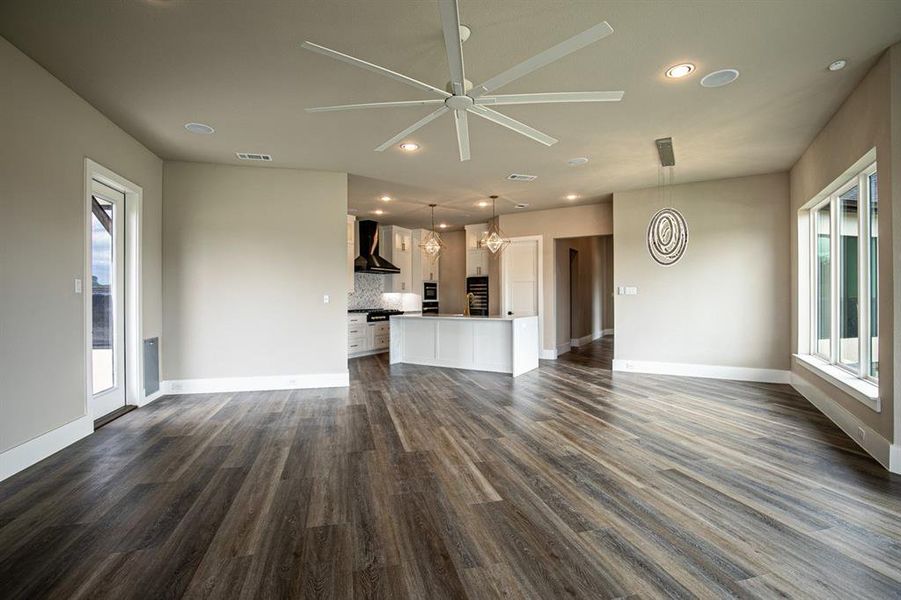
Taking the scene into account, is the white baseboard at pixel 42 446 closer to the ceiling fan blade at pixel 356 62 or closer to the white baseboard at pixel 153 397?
the white baseboard at pixel 153 397

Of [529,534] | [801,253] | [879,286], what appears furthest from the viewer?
[801,253]

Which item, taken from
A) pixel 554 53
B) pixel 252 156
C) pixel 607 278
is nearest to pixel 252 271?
pixel 252 156

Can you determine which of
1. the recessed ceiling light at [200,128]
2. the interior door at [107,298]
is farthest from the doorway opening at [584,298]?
the interior door at [107,298]

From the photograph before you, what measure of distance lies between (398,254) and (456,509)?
7569 mm

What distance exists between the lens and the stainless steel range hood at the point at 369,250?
28.2 feet

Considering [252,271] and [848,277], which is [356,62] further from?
[848,277]

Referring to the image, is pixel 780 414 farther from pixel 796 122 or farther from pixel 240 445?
pixel 240 445

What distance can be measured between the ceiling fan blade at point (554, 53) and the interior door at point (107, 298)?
3879mm

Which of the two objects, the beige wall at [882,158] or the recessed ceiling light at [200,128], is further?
the recessed ceiling light at [200,128]

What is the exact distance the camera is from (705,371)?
620 centimetres

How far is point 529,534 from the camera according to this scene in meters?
2.11

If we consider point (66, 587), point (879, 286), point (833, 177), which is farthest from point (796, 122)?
point (66, 587)

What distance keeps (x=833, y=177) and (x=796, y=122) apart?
62 centimetres

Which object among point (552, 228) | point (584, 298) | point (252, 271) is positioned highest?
point (552, 228)
